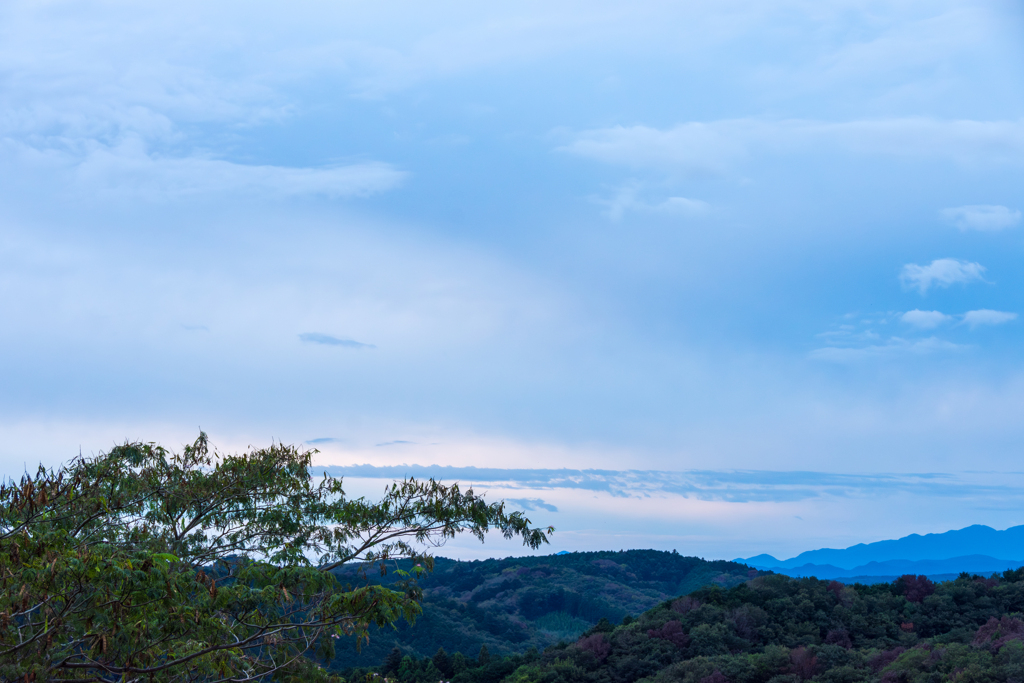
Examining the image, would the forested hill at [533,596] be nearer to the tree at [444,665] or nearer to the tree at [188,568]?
the tree at [444,665]

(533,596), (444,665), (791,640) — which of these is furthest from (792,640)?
(533,596)

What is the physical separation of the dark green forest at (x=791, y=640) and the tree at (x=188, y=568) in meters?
16.9

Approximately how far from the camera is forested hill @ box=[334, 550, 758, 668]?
55.0 meters

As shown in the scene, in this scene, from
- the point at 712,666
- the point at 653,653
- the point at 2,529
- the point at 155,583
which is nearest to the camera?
the point at 155,583

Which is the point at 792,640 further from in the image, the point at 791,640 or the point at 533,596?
the point at 533,596

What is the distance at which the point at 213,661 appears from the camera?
9.59m

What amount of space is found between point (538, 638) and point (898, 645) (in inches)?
1481

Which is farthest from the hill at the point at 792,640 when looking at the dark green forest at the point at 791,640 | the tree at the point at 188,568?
the tree at the point at 188,568

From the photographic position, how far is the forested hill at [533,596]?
2165 inches

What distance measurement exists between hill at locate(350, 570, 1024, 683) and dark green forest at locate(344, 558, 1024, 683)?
0.14ft

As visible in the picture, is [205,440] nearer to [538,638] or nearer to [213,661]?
[213,661]

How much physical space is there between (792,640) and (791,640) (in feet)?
0.13

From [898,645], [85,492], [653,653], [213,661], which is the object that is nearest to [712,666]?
[653,653]

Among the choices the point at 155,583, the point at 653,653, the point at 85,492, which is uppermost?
the point at 85,492
